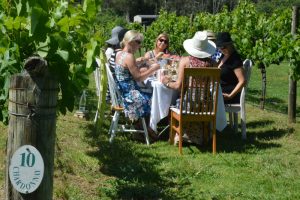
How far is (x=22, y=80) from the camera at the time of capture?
2164 millimetres

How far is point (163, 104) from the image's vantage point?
21.1ft

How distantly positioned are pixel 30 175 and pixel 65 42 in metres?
0.96

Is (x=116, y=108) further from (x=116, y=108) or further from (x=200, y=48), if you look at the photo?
(x=200, y=48)

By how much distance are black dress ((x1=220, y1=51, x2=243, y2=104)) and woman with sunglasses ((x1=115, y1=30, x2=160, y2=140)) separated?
3.47 ft

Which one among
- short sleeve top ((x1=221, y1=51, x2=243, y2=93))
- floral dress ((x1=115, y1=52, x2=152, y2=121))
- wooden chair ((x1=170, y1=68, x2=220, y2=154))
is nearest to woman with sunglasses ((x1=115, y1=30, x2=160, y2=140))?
floral dress ((x1=115, y1=52, x2=152, y2=121))

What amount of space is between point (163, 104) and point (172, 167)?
1366 mm

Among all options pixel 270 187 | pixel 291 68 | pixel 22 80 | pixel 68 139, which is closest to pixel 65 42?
pixel 22 80

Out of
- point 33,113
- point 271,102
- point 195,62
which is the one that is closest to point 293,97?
point 195,62

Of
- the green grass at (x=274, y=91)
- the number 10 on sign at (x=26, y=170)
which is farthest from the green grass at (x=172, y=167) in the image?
the green grass at (x=274, y=91)

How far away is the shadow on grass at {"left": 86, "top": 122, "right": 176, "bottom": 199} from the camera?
4.27m

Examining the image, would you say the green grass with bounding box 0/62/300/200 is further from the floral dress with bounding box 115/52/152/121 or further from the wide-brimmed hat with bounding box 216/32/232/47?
the wide-brimmed hat with bounding box 216/32/232/47

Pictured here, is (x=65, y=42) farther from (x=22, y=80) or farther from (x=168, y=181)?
(x=168, y=181)

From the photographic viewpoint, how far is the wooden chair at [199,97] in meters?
5.75

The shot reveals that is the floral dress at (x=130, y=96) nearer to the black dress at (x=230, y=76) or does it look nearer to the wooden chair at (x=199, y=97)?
the wooden chair at (x=199, y=97)
